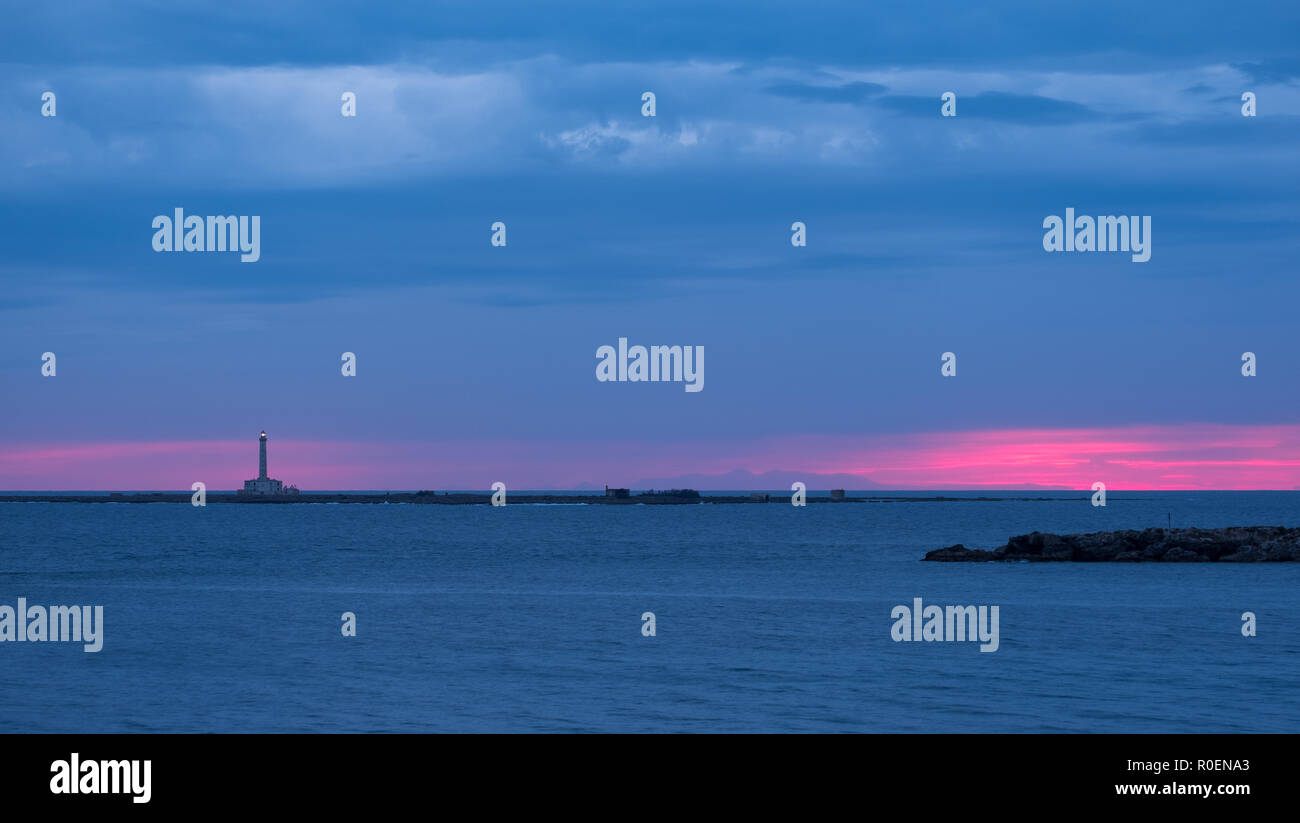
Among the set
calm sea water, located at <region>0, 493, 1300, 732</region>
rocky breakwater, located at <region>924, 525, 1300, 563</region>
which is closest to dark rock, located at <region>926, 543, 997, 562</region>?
rocky breakwater, located at <region>924, 525, 1300, 563</region>

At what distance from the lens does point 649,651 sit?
37.8 m

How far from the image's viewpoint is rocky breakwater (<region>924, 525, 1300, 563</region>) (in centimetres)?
7794

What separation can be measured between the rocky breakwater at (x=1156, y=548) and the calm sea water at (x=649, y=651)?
314 cm

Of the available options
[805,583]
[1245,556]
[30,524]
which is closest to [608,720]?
[805,583]

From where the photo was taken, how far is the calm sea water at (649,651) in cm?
2727

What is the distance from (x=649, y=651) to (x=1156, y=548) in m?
53.3

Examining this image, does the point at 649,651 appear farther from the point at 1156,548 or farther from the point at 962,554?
the point at 1156,548

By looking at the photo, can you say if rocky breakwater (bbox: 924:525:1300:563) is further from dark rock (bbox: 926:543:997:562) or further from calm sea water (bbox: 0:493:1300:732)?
calm sea water (bbox: 0:493:1300:732)

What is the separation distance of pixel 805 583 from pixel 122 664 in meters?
38.7

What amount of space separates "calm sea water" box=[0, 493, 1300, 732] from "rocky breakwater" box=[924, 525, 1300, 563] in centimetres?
314

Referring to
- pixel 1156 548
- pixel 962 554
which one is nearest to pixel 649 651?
pixel 962 554

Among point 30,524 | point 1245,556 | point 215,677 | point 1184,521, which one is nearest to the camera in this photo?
point 215,677
